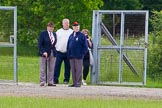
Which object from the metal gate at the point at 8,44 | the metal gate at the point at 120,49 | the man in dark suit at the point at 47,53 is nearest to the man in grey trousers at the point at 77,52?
the man in dark suit at the point at 47,53

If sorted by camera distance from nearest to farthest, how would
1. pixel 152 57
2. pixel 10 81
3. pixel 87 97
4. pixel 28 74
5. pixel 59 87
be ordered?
pixel 87 97
pixel 59 87
pixel 10 81
pixel 152 57
pixel 28 74

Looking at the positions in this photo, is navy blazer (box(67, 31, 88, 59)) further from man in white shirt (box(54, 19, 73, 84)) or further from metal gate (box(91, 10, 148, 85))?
metal gate (box(91, 10, 148, 85))

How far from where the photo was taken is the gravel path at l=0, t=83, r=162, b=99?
18.2 meters

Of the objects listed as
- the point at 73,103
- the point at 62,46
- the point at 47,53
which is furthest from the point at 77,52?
the point at 73,103

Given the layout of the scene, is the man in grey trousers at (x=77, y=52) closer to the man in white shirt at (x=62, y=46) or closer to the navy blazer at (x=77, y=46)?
the navy blazer at (x=77, y=46)

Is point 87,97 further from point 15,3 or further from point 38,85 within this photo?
point 15,3

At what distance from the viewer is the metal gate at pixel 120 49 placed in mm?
21797

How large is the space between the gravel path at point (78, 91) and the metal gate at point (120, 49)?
3.98 feet

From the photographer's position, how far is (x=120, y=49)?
2191cm

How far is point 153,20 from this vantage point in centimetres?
2409

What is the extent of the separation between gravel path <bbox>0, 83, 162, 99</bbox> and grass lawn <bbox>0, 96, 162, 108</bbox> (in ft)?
3.37

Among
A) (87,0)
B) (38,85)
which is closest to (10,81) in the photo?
(38,85)

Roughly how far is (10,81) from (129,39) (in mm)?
3822

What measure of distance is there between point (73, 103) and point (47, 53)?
4.64m
